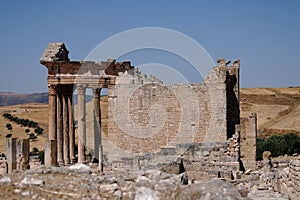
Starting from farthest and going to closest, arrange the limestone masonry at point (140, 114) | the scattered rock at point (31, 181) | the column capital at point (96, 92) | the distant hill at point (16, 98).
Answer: the distant hill at point (16, 98), the column capital at point (96, 92), the limestone masonry at point (140, 114), the scattered rock at point (31, 181)

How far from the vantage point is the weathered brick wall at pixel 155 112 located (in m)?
19.5

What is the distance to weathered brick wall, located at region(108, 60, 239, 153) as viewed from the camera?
19484 mm

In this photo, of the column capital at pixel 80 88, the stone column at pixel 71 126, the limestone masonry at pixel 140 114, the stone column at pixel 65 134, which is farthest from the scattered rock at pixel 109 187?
the stone column at pixel 71 126

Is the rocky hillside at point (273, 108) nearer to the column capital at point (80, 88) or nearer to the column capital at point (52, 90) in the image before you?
the column capital at point (80, 88)

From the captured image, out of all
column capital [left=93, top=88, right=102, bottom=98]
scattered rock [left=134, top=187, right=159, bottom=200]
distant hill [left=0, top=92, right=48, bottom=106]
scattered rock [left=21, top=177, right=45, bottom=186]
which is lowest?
scattered rock [left=134, top=187, right=159, bottom=200]

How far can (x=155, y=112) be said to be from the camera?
2012cm

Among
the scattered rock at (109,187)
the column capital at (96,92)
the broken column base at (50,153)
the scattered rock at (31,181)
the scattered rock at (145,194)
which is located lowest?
the broken column base at (50,153)

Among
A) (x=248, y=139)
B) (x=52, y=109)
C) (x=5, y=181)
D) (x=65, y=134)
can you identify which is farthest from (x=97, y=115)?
(x=5, y=181)

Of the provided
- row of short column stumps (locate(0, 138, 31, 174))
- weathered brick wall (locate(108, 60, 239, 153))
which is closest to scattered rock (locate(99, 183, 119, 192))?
row of short column stumps (locate(0, 138, 31, 174))

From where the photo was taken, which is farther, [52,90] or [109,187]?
[52,90]

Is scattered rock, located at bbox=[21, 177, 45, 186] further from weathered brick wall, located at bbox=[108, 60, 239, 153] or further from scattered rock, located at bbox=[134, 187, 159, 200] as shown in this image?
weathered brick wall, located at bbox=[108, 60, 239, 153]

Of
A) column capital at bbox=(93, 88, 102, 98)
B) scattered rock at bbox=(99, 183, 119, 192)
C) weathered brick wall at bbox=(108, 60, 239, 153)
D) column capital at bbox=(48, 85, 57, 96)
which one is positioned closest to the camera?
scattered rock at bbox=(99, 183, 119, 192)

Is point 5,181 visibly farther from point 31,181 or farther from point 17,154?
point 17,154

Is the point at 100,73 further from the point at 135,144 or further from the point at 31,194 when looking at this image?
the point at 31,194
